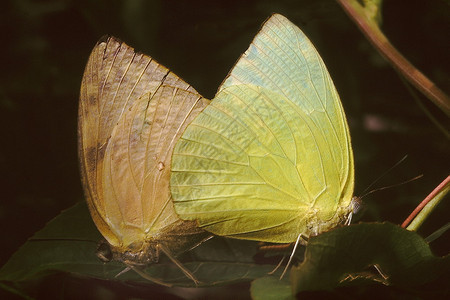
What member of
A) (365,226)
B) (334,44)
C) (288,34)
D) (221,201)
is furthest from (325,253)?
(334,44)

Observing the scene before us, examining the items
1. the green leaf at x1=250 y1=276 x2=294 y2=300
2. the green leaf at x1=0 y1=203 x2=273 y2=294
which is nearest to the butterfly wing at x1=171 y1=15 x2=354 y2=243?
the green leaf at x1=0 y1=203 x2=273 y2=294

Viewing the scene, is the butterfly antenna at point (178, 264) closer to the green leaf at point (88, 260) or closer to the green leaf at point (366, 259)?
the green leaf at point (88, 260)

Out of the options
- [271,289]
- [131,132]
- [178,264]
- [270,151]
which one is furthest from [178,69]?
[271,289]

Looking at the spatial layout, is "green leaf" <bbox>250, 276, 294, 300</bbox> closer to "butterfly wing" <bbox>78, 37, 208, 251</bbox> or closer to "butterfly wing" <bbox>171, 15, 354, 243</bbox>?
"butterfly wing" <bbox>171, 15, 354, 243</bbox>

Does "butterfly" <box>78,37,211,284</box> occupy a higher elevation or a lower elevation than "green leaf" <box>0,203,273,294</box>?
higher

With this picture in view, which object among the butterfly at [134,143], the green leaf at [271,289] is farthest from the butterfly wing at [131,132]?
the green leaf at [271,289]

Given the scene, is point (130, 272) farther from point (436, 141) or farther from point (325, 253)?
point (436, 141)
